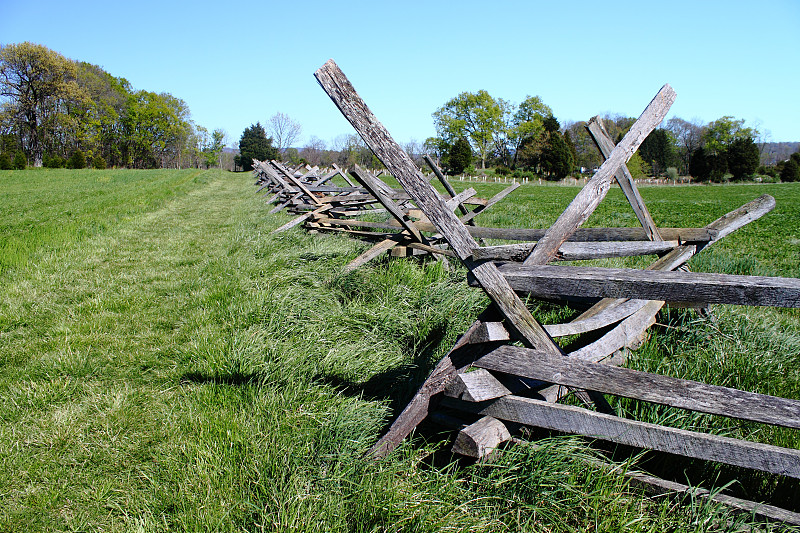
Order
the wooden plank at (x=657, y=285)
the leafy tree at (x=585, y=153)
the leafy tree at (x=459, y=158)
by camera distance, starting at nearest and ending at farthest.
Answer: the wooden plank at (x=657, y=285) < the leafy tree at (x=459, y=158) < the leafy tree at (x=585, y=153)

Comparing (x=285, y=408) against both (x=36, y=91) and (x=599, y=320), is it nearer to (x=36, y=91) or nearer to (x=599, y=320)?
(x=599, y=320)

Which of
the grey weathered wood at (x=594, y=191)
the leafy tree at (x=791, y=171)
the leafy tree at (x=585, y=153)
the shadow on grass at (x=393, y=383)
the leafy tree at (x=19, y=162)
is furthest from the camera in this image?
the leafy tree at (x=585, y=153)

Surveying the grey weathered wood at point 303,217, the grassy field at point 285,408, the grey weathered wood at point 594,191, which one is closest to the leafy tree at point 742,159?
the grassy field at point 285,408

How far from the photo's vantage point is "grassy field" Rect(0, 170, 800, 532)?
1979 millimetres

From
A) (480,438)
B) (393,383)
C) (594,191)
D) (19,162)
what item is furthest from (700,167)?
(19,162)

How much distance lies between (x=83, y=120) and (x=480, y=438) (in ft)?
254

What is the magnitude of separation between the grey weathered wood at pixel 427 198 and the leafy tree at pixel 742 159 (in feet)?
249

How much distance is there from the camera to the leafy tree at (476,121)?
253 ft

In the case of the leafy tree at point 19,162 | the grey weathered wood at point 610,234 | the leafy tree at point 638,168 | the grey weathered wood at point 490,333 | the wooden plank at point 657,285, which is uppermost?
the leafy tree at point 638,168

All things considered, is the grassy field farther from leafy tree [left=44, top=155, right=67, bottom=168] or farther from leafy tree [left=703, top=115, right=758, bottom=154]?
leafy tree [left=703, top=115, right=758, bottom=154]

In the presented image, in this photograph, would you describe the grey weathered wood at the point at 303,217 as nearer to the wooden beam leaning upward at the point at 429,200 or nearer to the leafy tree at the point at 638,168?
the wooden beam leaning upward at the point at 429,200

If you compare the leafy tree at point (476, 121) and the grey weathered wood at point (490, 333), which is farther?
the leafy tree at point (476, 121)

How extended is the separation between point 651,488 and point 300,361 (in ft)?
7.19

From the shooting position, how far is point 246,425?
8.31 feet
